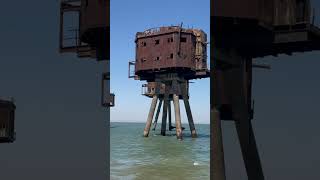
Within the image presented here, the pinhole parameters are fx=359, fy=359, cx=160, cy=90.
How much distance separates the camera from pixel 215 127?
28.7ft

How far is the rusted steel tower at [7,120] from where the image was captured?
2856 centimetres

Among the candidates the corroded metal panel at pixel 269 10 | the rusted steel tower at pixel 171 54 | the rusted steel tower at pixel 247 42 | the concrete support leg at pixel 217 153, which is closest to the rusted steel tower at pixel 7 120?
the rusted steel tower at pixel 171 54

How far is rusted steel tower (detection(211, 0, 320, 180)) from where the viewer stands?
32.3 feet

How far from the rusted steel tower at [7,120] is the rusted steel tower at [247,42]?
2174 centimetres

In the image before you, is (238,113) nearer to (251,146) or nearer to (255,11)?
(251,146)

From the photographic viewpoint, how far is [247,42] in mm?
11711

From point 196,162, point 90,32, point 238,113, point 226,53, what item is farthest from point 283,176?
point 196,162

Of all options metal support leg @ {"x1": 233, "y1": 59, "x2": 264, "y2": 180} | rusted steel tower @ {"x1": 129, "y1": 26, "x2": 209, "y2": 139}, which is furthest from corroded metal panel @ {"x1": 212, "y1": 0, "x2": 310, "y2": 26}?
metal support leg @ {"x1": 233, "y1": 59, "x2": 264, "y2": 180}

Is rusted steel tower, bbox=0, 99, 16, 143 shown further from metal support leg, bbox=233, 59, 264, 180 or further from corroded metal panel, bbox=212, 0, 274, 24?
corroded metal panel, bbox=212, 0, 274, 24

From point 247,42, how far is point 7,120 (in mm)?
23577

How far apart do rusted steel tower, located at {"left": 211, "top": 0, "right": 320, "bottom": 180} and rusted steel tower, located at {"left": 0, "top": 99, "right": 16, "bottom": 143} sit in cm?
2174

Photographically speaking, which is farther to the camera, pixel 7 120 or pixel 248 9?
pixel 7 120

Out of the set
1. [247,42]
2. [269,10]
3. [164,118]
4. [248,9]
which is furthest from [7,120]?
[248,9]

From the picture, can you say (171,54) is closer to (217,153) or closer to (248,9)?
(248,9)
